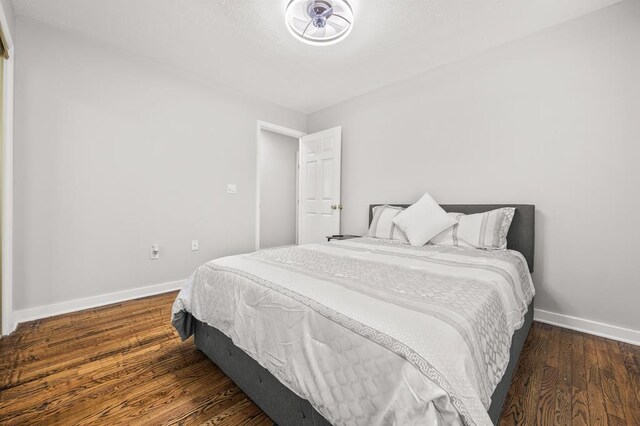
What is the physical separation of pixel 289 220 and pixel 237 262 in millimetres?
4313

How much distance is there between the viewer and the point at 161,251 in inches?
117

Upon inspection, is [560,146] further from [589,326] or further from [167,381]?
[167,381]

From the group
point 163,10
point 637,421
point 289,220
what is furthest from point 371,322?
point 289,220

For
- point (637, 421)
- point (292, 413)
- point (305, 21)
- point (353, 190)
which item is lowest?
point (637, 421)

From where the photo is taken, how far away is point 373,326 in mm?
851

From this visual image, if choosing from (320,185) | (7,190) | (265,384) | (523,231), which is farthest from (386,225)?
(7,190)

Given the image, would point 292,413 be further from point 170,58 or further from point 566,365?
point 170,58

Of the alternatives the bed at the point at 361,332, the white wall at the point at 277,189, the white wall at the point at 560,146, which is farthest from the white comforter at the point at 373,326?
the white wall at the point at 277,189

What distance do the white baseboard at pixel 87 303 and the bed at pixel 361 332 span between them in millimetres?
1412

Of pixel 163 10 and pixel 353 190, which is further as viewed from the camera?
pixel 353 190

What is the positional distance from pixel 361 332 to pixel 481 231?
1949 mm

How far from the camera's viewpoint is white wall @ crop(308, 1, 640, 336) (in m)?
2.01

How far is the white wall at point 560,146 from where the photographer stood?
201 centimetres

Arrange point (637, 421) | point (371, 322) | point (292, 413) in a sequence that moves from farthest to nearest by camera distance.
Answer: point (637, 421)
point (292, 413)
point (371, 322)
